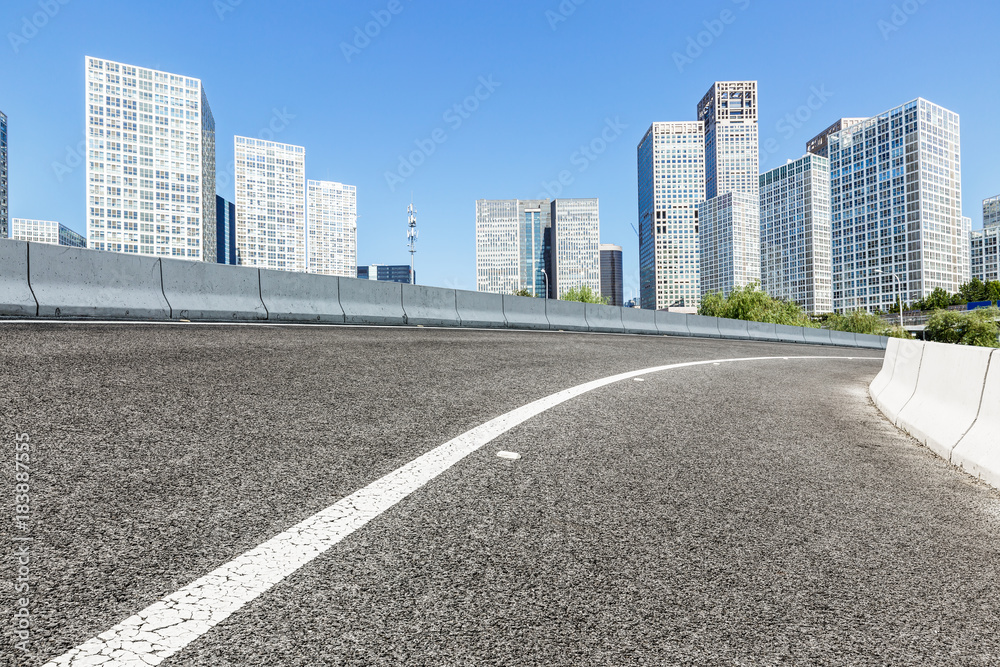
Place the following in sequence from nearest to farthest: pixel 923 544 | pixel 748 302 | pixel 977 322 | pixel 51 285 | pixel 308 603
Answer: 1. pixel 308 603
2. pixel 923 544
3. pixel 51 285
4. pixel 977 322
5. pixel 748 302

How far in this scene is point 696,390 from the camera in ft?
23.9

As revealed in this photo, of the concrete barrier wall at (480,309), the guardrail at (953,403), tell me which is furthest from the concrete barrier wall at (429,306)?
the guardrail at (953,403)

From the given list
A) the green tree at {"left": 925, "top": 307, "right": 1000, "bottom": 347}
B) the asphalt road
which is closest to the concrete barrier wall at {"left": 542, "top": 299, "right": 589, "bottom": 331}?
the asphalt road

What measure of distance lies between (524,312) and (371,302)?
680 centimetres

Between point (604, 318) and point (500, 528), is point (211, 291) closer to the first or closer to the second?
point (500, 528)

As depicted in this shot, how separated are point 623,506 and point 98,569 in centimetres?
225

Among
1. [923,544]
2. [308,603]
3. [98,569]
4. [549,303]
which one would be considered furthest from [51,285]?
[549,303]

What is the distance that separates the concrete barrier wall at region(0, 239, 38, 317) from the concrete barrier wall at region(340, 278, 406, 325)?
6.57 meters

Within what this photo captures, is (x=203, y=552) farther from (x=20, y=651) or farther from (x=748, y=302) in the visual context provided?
(x=748, y=302)

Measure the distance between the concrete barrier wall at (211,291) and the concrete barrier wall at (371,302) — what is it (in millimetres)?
2449

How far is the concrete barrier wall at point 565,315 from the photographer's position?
21.9 metres

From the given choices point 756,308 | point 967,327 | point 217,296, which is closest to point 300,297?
point 217,296

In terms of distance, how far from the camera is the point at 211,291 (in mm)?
12469

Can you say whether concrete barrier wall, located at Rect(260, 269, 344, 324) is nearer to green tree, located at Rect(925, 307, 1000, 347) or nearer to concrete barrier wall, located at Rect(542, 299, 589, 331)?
concrete barrier wall, located at Rect(542, 299, 589, 331)
